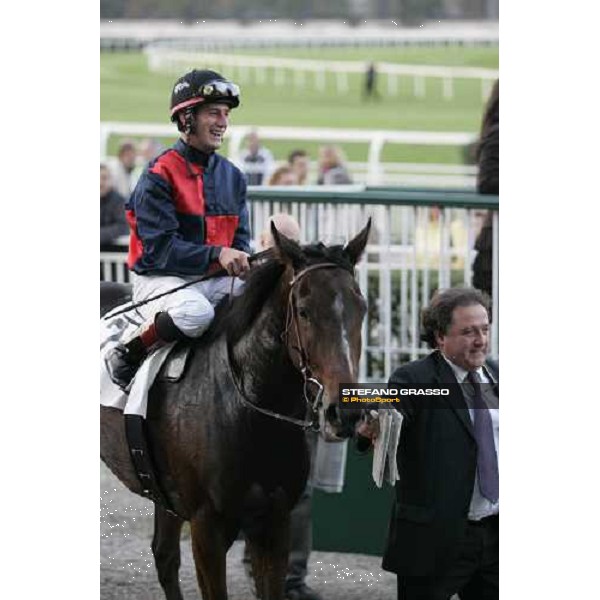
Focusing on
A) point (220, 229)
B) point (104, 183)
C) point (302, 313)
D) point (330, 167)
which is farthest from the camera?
point (330, 167)

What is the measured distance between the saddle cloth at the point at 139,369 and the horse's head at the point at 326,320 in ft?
2.72

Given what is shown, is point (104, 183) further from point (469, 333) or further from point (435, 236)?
point (469, 333)

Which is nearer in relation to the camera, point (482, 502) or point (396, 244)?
point (482, 502)

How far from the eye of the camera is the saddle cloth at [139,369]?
26.7 ft

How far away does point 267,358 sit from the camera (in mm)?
7703

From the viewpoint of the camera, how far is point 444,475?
773 cm

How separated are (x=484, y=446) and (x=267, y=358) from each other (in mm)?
931

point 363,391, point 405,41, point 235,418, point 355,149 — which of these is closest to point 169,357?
point 235,418

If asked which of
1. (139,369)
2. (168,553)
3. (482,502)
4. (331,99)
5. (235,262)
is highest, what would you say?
(331,99)

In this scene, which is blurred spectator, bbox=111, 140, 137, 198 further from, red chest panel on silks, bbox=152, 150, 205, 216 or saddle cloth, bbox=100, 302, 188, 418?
red chest panel on silks, bbox=152, 150, 205, 216

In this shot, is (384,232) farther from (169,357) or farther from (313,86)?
(169,357)

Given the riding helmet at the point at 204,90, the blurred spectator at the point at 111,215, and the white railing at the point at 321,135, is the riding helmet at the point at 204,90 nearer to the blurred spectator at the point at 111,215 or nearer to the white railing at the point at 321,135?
the white railing at the point at 321,135

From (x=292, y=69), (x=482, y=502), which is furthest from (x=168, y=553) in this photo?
(x=292, y=69)

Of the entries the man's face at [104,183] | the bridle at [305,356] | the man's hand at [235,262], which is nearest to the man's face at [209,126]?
the man's hand at [235,262]
